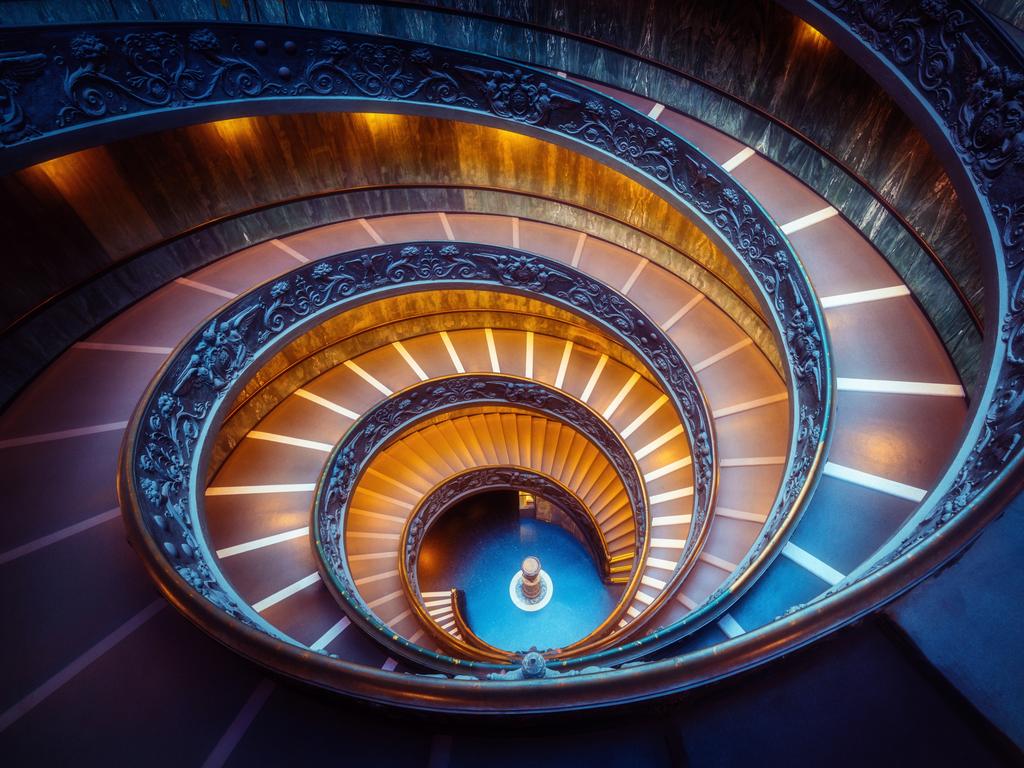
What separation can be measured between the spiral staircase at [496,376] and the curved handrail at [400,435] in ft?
0.26

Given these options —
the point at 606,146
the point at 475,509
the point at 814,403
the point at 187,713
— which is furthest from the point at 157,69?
the point at 475,509

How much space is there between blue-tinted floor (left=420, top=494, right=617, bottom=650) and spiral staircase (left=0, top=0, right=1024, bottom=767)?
0.98 feet

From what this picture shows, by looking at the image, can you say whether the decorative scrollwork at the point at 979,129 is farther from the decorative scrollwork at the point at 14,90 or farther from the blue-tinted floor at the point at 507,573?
the blue-tinted floor at the point at 507,573

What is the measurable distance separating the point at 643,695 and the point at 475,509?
11.3 m

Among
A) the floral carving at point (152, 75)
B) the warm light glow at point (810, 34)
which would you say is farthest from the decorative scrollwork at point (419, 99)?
the warm light glow at point (810, 34)

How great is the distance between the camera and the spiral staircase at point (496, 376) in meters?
1.72

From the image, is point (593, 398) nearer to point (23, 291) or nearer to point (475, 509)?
point (475, 509)

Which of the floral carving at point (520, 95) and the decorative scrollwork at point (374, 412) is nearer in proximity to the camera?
the decorative scrollwork at point (374, 412)

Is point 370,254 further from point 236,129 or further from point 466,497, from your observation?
point 466,497

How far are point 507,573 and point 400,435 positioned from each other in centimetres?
457

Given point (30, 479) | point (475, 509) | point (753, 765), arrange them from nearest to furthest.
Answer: point (753, 765) → point (30, 479) → point (475, 509)

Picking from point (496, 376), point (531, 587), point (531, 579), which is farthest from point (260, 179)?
point (531, 587)

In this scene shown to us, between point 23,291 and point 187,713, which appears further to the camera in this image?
point 23,291

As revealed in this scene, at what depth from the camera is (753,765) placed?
150cm
